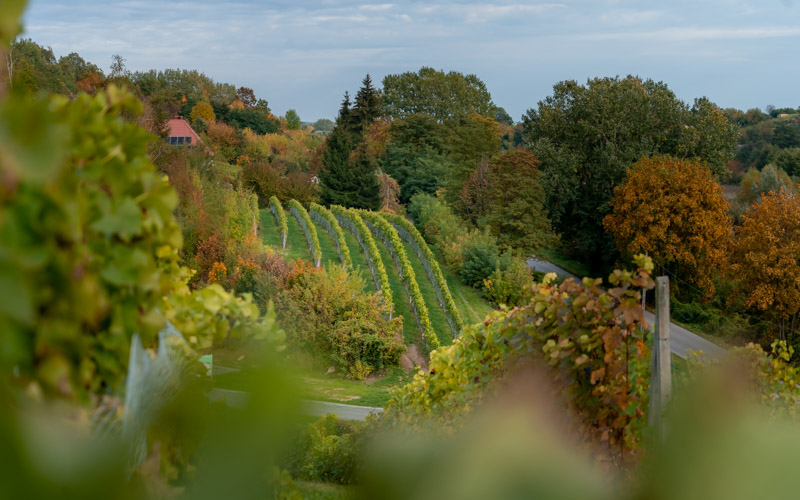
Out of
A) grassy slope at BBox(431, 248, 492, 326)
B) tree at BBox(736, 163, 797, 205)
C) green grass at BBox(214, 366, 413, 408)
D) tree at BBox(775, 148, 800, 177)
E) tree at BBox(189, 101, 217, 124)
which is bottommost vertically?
green grass at BBox(214, 366, 413, 408)

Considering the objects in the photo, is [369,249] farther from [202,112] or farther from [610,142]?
[202,112]

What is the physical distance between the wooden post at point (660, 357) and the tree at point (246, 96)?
70450mm

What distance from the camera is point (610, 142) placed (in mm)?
28422

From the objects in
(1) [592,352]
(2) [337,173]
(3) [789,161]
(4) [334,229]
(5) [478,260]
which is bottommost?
(5) [478,260]

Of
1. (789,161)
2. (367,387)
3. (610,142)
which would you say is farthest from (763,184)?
(367,387)

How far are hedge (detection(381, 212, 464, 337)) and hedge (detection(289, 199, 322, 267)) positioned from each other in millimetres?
4189

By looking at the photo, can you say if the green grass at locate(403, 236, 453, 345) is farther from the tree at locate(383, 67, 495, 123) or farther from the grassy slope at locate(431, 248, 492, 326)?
the tree at locate(383, 67, 495, 123)

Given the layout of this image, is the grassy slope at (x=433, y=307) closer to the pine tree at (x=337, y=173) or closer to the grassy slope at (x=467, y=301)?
the grassy slope at (x=467, y=301)

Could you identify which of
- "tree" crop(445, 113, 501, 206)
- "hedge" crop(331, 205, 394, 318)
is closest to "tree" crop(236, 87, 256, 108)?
"tree" crop(445, 113, 501, 206)

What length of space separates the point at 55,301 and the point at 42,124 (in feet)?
1.69

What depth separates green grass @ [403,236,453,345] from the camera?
63.0ft

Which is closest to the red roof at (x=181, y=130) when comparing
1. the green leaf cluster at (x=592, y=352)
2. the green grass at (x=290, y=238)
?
the green grass at (x=290, y=238)

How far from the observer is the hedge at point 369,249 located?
63.7ft

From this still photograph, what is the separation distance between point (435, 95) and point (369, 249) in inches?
1211
